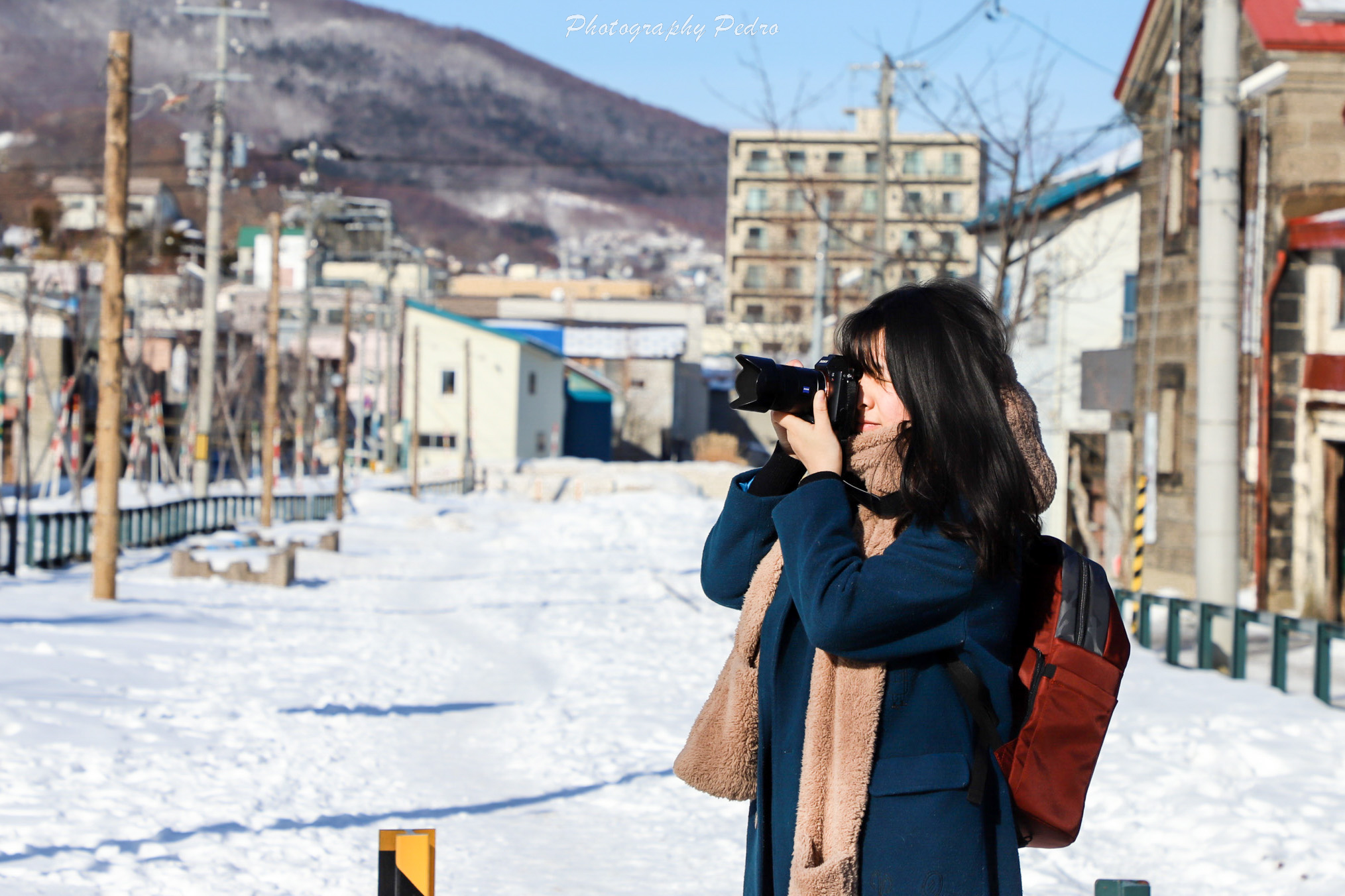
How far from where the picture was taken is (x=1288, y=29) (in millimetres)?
16688

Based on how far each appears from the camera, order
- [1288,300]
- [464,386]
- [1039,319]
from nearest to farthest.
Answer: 1. [1288,300]
2. [1039,319]
3. [464,386]

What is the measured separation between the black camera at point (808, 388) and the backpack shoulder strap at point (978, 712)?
49cm

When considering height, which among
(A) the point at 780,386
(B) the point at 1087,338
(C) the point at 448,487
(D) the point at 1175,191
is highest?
(D) the point at 1175,191

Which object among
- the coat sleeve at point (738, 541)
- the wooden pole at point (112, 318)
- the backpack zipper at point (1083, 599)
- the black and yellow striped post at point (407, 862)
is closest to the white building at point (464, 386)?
the wooden pole at point (112, 318)

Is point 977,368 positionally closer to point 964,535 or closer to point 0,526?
point 964,535

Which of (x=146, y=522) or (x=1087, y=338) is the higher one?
(x=1087, y=338)

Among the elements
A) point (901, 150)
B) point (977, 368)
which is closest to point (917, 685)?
point (977, 368)

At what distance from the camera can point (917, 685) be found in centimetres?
247

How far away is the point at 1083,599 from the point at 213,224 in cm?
2755

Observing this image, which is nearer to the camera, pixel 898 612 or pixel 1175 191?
pixel 898 612

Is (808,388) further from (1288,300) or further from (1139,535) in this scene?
(1288,300)

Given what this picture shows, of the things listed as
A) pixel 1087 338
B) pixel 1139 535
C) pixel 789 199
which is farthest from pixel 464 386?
pixel 1139 535

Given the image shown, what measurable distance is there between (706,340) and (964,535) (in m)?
95.9

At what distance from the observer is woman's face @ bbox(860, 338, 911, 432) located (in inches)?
102
